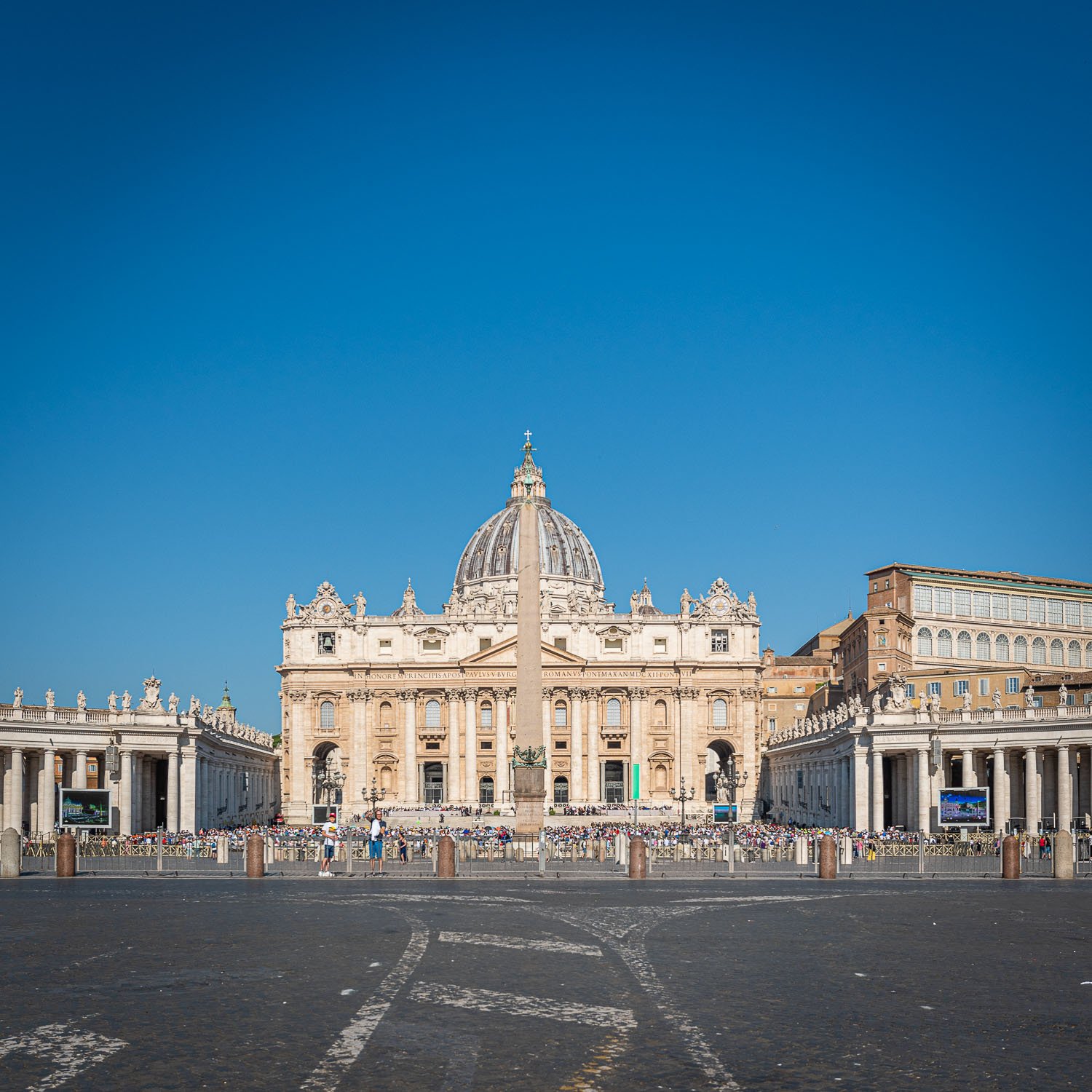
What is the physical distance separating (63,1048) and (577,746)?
318 ft

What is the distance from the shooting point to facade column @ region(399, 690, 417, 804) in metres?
110

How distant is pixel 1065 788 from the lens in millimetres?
60844

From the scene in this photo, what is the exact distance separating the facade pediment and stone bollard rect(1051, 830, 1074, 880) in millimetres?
72421

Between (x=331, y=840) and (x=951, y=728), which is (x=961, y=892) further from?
(x=951, y=728)

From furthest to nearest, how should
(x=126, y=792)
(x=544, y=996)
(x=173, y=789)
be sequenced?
(x=173, y=789)
(x=126, y=792)
(x=544, y=996)

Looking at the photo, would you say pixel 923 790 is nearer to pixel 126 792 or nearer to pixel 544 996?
pixel 126 792

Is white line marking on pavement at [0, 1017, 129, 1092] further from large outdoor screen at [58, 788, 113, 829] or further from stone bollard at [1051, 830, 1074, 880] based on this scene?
large outdoor screen at [58, 788, 113, 829]

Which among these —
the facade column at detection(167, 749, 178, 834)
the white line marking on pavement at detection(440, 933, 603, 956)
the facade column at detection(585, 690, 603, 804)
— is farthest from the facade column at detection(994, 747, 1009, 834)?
the facade column at detection(585, 690, 603, 804)

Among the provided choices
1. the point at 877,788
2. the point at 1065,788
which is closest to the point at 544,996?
the point at 1065,788

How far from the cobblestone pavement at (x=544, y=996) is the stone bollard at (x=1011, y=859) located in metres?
8.97

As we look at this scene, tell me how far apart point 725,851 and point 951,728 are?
23.7 meters

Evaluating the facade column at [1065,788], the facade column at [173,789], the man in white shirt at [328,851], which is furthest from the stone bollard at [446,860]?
the facade column at [173,789]

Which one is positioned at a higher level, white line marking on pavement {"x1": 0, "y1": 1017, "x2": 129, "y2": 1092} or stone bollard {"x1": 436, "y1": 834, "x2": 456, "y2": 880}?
white line marking on pavement {"x1": 0, "y1": 1017, "x2": 129, "y2": 1092}

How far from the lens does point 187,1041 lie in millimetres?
13984
